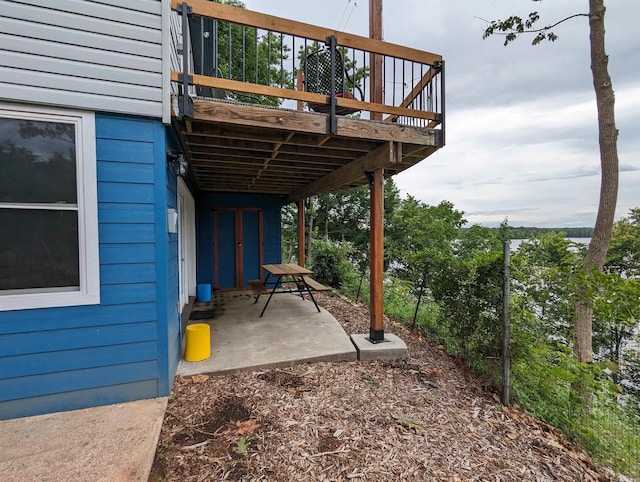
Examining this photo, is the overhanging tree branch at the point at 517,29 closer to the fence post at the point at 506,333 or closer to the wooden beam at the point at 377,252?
the wooden beam at the point at 377,252

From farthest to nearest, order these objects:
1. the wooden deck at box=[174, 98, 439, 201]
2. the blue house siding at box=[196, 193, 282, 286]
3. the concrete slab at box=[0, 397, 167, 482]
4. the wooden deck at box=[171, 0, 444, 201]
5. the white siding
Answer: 1. the blue house siding at box=[196, 193, 282, 286]
2. the wooden deck at box=[174, 98, 439, 201]
3. the wooden deck at box=[171, 0, 444, 201]
4. the white siding
5. the concrete slab at box=[0, 397, 167, 482]

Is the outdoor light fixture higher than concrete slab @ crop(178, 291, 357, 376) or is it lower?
higher

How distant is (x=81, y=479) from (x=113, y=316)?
1.02 metres

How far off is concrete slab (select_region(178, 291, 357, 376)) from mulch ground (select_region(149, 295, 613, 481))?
0.15 metres

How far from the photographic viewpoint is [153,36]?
2.25 metres

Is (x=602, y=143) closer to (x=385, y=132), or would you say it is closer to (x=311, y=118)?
(x=385, y=132)

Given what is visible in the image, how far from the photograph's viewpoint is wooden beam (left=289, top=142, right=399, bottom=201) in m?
3.12

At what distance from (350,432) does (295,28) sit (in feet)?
11.0

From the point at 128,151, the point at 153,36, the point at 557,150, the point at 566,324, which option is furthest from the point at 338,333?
the point at 557,150

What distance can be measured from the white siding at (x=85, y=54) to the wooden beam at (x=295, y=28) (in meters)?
0.33

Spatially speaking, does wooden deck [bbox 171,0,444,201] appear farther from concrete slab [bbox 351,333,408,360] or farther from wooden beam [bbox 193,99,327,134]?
concrete slab [bbox 351,333,408,360]

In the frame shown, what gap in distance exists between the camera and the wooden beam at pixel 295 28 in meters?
2.39

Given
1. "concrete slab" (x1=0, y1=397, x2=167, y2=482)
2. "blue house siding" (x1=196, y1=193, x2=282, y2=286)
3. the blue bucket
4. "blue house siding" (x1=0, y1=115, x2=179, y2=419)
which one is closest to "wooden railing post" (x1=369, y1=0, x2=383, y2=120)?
"blue house siding" (x1=0, y1=115, x2=179, y2=419)

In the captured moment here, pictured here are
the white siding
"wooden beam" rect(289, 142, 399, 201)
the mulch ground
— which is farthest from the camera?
"wooden beam" rect(289, 142, 399, 201)
